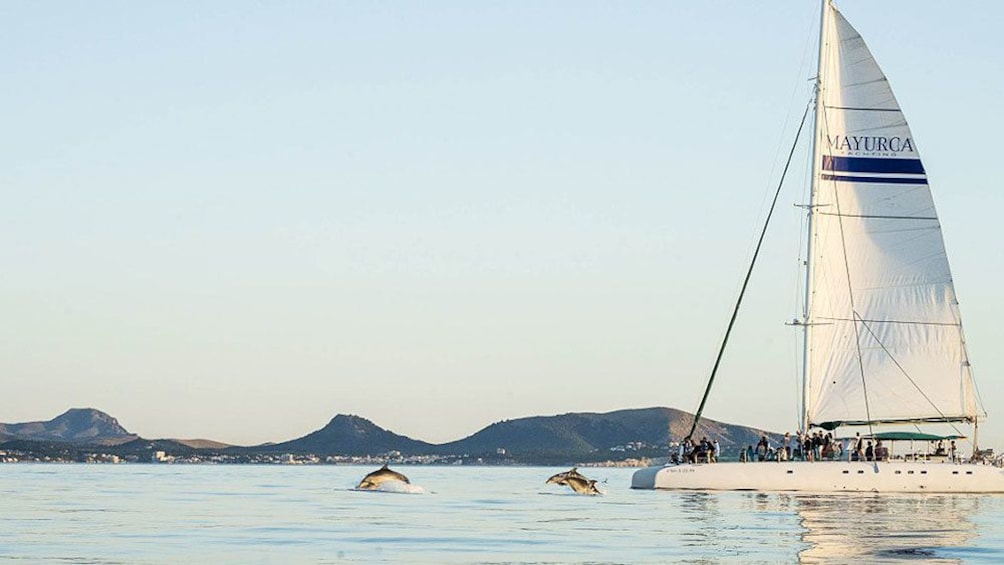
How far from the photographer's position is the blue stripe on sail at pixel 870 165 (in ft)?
249

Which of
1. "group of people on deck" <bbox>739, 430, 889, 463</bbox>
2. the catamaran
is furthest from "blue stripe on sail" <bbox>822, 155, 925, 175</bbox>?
"group of people on deck" <bbox>739, 430, 889, 463</bbox>

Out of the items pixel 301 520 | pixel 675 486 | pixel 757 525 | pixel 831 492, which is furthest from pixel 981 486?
pixel 301 520

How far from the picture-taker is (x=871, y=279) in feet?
247

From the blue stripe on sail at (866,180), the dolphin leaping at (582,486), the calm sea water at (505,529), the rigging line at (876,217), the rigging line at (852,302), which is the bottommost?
the calm sea water at (505,529)

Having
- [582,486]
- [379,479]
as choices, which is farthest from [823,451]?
[379,479]

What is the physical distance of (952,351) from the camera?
248 feet

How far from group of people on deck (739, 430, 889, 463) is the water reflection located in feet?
12.8

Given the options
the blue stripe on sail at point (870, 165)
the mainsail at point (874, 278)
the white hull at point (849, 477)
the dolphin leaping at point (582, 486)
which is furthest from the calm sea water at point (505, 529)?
the blue stripe on sail at point (870, 165)

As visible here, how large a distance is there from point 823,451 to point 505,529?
30.6 m

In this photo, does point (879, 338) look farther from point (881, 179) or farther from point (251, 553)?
point (251, 553)

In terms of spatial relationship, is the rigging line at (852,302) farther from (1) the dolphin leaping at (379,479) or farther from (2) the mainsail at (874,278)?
(1) the dolphin leaping at (379,479)

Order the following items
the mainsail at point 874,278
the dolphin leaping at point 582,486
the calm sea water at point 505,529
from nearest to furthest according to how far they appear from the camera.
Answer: the calm sea water at point 505,529 → the dolphin leaping at point 582,486 → the mainsail at point 874,278

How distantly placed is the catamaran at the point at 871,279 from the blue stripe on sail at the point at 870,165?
47mm

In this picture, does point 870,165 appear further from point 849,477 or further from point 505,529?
point 505,529
